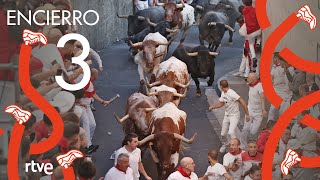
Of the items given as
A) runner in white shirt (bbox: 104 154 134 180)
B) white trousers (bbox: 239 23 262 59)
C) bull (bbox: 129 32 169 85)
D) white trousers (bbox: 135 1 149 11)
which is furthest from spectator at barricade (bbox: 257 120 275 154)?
white trousers (bbox: 135 1 149 11)

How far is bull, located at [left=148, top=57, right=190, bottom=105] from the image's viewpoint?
17203mm

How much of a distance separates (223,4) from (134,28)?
7.54ft

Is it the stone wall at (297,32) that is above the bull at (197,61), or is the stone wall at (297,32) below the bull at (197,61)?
above

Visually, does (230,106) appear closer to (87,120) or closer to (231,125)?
(231,125)

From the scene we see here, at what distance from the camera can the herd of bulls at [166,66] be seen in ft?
47.5

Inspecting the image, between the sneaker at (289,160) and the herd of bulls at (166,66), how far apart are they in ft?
5.38

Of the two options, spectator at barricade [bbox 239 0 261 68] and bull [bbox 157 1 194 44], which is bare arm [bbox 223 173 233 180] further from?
bull [bbox 157 1 194 44]


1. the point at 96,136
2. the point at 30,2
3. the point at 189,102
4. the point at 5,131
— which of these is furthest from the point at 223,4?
the point at 5,131

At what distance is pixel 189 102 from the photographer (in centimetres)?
1869

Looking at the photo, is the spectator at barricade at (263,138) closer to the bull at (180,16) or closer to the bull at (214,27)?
the bull at (214,27)

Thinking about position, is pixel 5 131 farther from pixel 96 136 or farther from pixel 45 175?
pixel 96 136

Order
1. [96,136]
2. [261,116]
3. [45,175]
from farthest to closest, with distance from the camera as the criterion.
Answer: [96,136]
[261,116]
[45,175]

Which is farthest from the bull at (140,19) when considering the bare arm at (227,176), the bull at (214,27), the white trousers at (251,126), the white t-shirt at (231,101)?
the bare arm at (227,176)

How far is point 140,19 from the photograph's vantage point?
21984 mm
